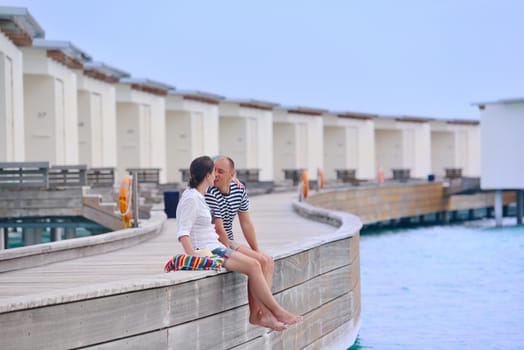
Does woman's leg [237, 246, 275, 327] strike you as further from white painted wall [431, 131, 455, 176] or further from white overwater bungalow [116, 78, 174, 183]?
white painted wall [431, 131, 455, 176]

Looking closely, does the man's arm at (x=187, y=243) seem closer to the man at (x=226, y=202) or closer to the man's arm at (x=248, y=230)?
the man at (x=226, y=202)

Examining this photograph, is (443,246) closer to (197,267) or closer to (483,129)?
(483,129)

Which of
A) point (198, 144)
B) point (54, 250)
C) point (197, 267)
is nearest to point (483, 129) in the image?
point (198, 144)

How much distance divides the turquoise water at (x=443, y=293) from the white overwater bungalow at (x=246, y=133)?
12.3 metres

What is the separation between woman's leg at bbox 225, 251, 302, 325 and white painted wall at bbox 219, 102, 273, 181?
4690 cm

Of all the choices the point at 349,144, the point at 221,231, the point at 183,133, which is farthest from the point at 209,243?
the point at 349,144

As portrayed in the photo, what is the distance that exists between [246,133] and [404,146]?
20.6 metres

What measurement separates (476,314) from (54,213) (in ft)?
31.9

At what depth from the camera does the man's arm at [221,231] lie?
34.1 feet

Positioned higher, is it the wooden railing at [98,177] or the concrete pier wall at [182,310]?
the wooden railing at [98,177]

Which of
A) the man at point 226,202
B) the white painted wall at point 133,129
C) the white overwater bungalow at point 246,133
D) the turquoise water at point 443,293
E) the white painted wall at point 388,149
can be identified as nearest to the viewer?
the man at point 226,202

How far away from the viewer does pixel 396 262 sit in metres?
34.7

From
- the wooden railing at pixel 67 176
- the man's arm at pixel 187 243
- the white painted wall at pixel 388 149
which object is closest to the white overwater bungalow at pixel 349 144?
the white painted wall at pixel 388 149

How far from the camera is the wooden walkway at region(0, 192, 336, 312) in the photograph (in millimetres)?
7965
